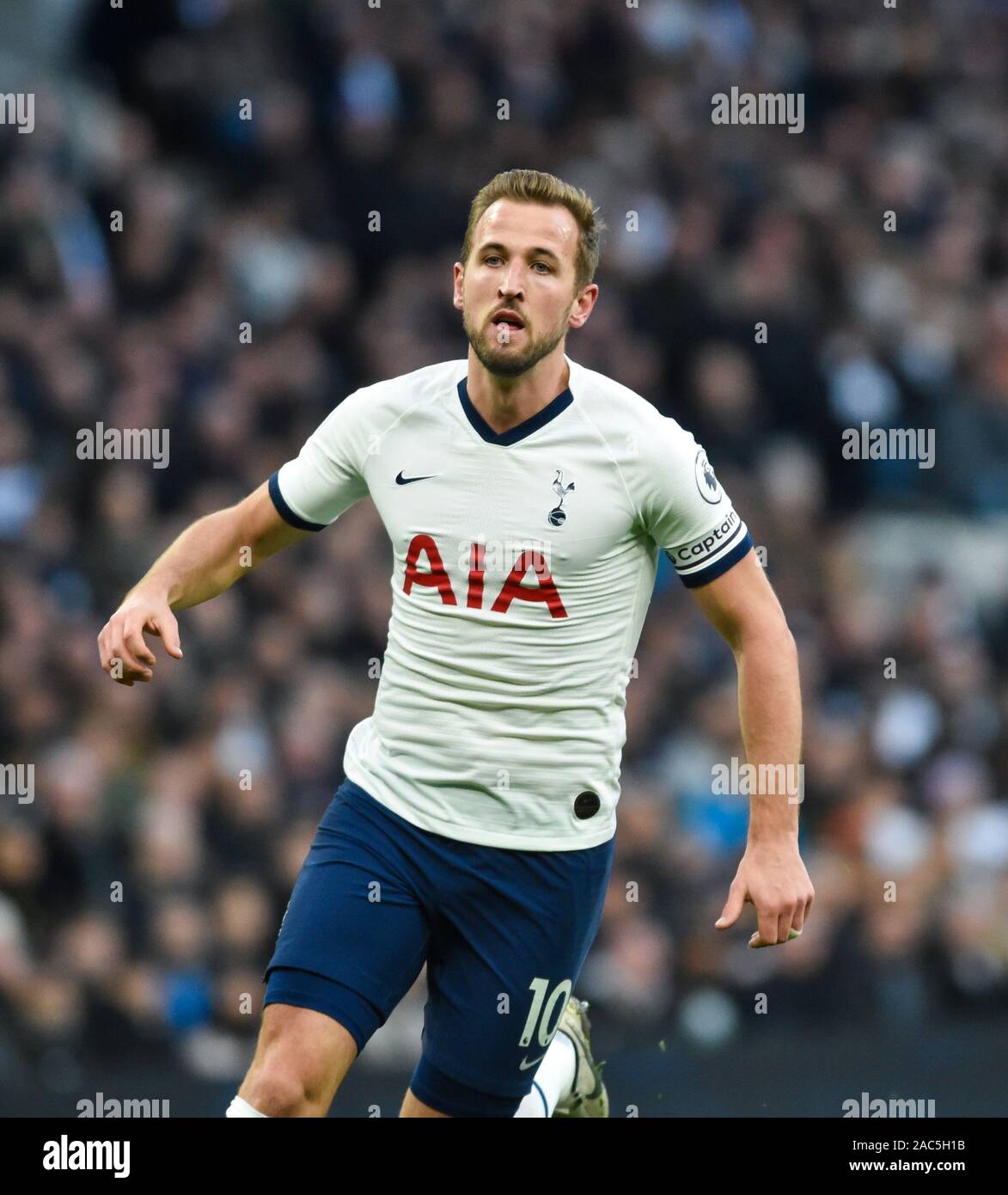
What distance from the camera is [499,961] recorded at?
4.56 metres

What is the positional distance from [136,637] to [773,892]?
153 cm

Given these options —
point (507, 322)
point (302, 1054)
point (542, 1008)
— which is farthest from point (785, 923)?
point (507, 322)

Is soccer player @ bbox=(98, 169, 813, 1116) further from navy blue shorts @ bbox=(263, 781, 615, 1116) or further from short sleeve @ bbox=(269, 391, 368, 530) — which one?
short sleeve @ bbox=(269, 391, 368, 530)

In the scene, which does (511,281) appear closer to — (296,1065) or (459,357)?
(296,1065)

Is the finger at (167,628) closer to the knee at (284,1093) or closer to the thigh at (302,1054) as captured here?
the thigh at (302,1054)

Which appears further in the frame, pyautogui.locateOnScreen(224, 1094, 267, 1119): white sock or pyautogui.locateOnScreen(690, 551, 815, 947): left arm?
pyautogui.locateOnScreen(690, 551, 815, 947): left arm

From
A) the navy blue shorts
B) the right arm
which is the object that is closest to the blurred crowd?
the right arm

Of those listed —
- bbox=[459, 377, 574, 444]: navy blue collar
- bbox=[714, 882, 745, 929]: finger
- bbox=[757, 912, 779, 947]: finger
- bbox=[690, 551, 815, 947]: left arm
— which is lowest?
bbox=[757, 912, 779, 947]: finger

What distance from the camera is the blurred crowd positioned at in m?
8.25

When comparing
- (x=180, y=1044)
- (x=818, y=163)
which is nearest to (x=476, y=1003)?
(x=180, y=1044)

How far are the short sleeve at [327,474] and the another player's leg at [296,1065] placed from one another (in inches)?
49.2

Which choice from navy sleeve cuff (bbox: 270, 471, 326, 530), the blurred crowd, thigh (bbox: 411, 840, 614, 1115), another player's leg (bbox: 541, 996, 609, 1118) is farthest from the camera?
the blurred crowd

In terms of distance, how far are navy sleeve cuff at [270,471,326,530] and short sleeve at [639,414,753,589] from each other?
887 mm

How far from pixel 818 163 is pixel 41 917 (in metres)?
6.52
